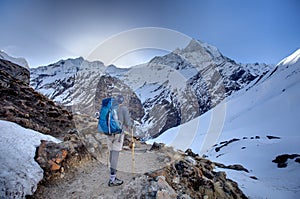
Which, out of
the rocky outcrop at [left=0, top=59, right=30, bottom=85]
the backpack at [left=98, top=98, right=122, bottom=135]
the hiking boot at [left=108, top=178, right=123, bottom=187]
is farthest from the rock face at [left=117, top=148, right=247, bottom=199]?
the rocky outcrop at [left=0, top=59, right=30, bottom=85]

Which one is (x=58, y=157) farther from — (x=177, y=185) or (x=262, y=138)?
(x=262, y=138)

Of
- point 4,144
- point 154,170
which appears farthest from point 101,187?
point 4,144

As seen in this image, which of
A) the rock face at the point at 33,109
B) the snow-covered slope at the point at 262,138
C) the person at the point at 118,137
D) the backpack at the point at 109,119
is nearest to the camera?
the backpack at the point at 109,119

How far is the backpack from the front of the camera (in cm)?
521

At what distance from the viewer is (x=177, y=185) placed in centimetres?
648

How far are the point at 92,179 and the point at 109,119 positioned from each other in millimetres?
2197

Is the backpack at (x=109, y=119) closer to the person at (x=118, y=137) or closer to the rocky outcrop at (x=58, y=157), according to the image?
the person at (x=118, y=137)

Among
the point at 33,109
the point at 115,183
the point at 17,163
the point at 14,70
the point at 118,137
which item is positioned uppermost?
the point at 14,70

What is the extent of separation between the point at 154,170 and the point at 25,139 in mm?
4379

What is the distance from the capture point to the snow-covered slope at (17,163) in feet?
14.3

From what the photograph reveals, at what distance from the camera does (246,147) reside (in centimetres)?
3331

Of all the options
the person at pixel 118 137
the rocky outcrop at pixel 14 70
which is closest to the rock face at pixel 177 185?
the person at pixel 118 137

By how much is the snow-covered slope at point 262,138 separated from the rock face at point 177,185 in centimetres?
485

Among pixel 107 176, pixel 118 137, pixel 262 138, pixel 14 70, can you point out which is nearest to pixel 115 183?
pixel 107 176
